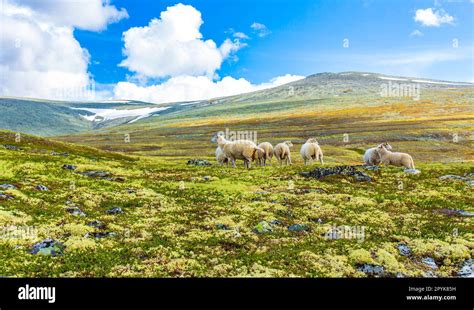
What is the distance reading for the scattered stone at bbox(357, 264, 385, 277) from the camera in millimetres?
15906

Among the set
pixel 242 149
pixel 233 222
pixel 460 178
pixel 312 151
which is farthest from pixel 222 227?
pixel 312 151

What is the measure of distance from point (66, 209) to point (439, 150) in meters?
89.0

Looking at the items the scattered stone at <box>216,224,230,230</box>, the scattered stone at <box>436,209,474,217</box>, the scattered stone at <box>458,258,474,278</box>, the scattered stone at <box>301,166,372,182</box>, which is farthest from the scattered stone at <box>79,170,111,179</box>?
the scattered stone at <box>458,258,474,278</box>

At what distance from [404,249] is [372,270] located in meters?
3.45

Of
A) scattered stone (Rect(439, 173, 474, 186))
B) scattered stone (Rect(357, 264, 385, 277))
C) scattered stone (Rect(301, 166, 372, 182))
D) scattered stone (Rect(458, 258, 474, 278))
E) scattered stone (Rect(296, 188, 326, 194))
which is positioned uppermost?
scattered stone (Rect(301, 166, 372, 182))

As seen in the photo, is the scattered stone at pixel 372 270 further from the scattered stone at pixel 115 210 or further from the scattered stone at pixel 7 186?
the scattered stone at pixel 7 186

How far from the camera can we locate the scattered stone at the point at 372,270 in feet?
52.2

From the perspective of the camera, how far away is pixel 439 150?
90.2 meters

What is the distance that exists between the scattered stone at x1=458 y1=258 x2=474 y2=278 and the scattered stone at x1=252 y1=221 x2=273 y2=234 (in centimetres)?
933

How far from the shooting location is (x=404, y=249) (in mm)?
18641

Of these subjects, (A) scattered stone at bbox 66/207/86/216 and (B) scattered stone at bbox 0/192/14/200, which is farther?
(B) scattered stone at bbox 0/192/14/200

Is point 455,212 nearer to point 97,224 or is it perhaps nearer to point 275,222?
point 275,222

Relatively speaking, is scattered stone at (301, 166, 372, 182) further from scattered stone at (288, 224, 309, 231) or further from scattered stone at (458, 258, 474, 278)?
scattered stone at (458, 258, 474, 278)

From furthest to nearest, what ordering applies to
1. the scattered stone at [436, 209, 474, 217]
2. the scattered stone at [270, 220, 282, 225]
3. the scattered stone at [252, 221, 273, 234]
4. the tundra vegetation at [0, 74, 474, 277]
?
1. the scattered stone at [436, 209, 474, 217]
2. the scattered stone at [270, 220, 282, 225]
3. the scattered stone at [252, 221, 273, 234]
4. the tundra vegetation at [0, 74, 474, 277]
